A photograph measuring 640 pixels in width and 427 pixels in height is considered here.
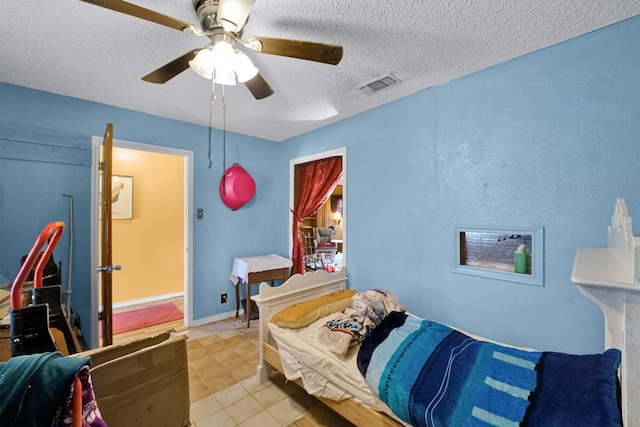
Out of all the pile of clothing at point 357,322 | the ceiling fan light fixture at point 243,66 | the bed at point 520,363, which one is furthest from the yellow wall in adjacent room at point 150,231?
the pile of clothing at point 357,322

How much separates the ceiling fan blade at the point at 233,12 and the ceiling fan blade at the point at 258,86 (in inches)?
16.7

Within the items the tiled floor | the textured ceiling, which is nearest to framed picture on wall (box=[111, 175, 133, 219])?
the textured ceiling

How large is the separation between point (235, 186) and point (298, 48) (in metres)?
2.01

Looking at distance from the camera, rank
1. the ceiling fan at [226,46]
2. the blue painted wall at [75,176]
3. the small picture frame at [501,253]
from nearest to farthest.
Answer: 1. the ceiling fan at [226,46]
2. the small picture frame at [501,253]
3. the blue painted wall at [75,176]

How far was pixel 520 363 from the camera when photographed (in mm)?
1340

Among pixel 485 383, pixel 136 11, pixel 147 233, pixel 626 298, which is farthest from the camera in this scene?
pixel 147 233

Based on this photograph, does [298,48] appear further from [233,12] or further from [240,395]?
[240,395]

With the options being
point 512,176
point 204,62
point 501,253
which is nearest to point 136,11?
point 204,62

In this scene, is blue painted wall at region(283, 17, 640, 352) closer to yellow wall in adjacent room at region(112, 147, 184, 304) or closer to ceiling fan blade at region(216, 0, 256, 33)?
ceiling fan blade at region(216, 0, 256, 33)

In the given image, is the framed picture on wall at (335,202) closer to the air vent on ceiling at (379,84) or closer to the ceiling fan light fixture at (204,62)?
the air vent on ceiling at (379,84)

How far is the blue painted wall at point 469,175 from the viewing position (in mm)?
1513

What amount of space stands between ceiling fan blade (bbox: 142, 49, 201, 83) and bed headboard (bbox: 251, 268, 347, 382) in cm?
153

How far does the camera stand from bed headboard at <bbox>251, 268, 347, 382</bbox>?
6.93 ft

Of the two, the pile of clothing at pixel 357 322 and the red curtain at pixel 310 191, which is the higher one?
the red curtain at pixel 310 191
